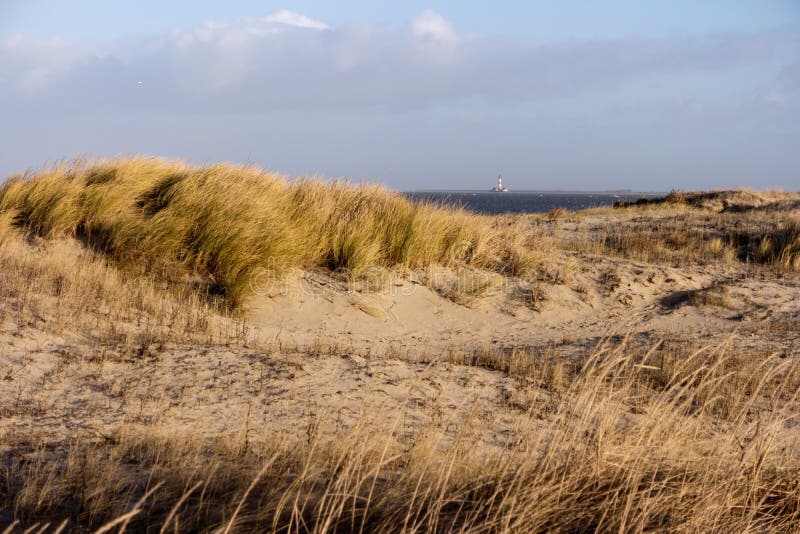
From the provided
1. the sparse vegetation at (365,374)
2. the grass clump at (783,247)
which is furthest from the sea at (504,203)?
the grass clump at (783,247)

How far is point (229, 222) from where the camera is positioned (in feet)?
28.9

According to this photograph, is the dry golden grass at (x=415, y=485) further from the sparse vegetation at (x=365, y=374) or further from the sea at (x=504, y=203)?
the sea at (x=504, y=203)

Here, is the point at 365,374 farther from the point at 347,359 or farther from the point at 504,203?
the point at 504,203

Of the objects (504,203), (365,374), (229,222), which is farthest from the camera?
(504,203)

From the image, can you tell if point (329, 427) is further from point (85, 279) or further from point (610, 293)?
point (610, 293)

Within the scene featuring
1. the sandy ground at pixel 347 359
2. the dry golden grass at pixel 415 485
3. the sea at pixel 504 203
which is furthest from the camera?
the sea at pixel 504 203

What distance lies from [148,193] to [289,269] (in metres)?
2.41

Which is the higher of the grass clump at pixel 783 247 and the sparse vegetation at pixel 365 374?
the grass clump at pixel 783 247

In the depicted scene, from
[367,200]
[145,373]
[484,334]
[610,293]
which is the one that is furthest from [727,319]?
[145,373]

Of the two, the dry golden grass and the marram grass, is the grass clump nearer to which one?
the marram grass

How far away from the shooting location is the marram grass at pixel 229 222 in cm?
858

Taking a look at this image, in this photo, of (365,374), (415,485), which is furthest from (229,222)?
(415,485)

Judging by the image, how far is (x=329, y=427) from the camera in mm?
4582

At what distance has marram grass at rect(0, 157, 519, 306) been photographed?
8578mm
